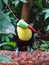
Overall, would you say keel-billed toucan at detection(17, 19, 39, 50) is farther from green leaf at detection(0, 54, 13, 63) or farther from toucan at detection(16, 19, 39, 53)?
green leaf at detection(0, 54, 13, 63)

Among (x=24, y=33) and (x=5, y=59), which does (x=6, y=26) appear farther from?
(x=24, y=33)

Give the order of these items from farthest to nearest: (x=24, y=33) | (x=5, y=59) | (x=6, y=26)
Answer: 1. (x=24, y=33)
2. (x=6, y=26)
3. (x=5, y=59)

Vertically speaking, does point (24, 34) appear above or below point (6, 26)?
below

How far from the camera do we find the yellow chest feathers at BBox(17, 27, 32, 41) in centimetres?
119

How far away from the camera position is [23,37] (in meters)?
1.27

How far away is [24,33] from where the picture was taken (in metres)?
1.20

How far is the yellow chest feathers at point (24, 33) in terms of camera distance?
1.19m

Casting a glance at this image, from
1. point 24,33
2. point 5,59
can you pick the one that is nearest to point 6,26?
point 5,59

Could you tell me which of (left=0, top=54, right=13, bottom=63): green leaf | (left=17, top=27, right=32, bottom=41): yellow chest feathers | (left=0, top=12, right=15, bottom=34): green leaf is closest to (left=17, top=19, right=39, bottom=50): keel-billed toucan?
(left=17, top=27, right=32, bottom=41): yellow chest feathers

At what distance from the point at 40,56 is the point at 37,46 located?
1093 millimetres

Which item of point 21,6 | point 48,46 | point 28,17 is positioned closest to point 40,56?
point 48,46

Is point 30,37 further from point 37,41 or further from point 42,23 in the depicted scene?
point 42,23

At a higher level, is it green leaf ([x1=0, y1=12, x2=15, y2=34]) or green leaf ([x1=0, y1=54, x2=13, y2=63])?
green leaf ([x1=0, y1=12, x2=15, y2=34])

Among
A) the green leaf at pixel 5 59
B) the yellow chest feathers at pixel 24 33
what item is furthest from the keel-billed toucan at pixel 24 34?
the green leaf at pixel 5 59
